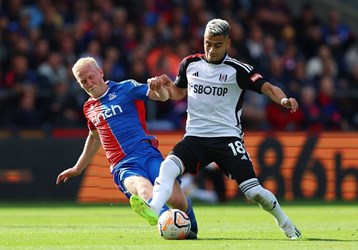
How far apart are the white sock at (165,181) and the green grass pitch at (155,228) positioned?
1.37 feet

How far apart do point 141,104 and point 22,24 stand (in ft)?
33.6

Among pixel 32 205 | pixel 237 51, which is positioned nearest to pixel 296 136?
pixel 237 51

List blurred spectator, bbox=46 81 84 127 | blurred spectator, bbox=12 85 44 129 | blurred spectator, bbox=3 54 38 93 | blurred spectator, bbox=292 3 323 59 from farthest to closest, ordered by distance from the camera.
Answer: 1. blurred spectator, bbox=292 3 323 59
2. blurred spectator, bbox=3 54 38 93
3. blurred spectator, bbox=46 81 84 127
4. blurred spectator, bbox=12 85 44 129

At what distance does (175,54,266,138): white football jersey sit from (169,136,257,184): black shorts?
8cm

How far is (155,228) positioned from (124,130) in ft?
6.25

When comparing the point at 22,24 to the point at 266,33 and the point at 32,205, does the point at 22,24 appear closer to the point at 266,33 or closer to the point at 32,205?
the point at 32,205

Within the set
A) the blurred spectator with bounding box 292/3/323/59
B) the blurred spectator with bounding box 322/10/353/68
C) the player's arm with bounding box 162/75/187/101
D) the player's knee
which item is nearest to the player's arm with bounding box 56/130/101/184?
the player's arm with bounding box 162/75/187/101

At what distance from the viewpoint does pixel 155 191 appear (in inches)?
412

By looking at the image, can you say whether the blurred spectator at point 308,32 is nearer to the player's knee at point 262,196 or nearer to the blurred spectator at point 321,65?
the blurred spectator at point 321,65

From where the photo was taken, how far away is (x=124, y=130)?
37.3 feet

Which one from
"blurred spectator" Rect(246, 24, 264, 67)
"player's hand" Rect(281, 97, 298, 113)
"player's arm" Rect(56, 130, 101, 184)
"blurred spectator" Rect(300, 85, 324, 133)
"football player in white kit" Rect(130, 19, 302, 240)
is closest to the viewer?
"player's hand" Rect(281, 97, 298, 113)

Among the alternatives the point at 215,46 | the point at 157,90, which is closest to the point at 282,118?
the point at 215,46

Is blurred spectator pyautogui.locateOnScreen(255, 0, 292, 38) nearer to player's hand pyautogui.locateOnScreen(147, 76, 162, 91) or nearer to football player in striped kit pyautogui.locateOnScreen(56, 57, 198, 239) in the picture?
football player in striped kit pyautogui.locateOnScreen(56, 57, 198, 239)

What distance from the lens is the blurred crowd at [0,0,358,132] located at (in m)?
20.5
